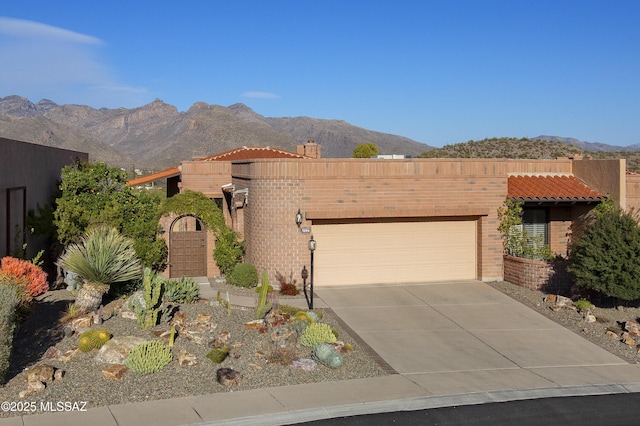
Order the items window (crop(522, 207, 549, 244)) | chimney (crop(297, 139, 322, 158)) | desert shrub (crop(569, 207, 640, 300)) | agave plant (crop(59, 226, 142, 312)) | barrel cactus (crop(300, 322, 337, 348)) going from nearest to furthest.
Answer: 1. barrel cactus (crop(300, 322, 337, 348))
2. agave plant (crop(59, 226, 142, 312))
3. desert shrub (crop(569, 207, 640, 300))
4. window (crop(522, 207, 549, 244))
5. chimney (crop(297, 139, 322, 158))

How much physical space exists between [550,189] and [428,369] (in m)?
10.9

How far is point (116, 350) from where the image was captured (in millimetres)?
12016

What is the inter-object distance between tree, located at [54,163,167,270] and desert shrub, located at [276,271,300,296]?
163 inches

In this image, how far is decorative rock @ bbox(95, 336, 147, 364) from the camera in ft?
38.9

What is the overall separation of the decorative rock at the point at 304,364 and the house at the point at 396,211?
728 cm

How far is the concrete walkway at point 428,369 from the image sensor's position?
10.2 m

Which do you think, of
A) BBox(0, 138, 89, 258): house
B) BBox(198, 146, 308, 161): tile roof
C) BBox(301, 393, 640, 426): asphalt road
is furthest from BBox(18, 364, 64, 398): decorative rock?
BBox(198, 146, 308, 161): tile roof

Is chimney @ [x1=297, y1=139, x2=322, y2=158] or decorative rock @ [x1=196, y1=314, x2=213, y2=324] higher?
chimney @ [x1=297, y1=139, x2=322, y2=158]

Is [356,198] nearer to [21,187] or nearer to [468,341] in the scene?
[468,341]

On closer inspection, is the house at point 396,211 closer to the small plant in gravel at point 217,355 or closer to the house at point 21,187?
the house at point 21,187

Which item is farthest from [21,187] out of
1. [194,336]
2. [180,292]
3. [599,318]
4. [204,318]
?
[599,318]

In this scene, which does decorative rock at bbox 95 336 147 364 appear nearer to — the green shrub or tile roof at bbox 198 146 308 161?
the green shrub

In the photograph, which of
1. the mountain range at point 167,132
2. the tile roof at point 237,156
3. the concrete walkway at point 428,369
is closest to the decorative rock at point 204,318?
the concrete walkway at point 428,369

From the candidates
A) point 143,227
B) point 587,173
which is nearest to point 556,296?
point 587,173
